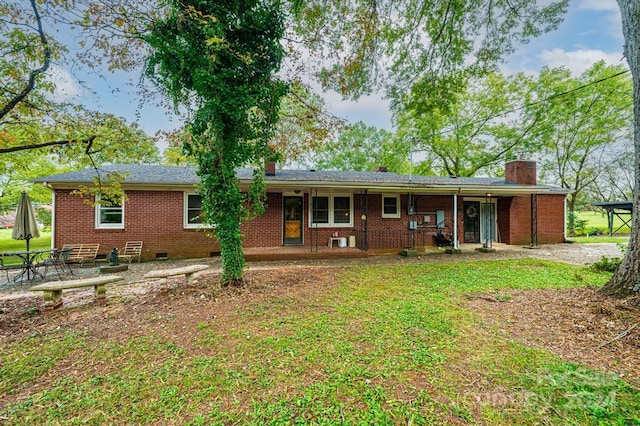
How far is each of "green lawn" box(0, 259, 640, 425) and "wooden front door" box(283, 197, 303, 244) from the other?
6503mm

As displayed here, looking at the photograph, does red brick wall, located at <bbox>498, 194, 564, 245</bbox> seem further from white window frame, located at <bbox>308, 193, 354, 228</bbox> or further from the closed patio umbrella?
the closed patio umbrella

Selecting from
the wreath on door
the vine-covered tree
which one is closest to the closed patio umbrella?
the vine-covered tree

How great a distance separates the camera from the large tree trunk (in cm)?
395

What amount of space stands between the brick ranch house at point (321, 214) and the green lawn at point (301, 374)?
18.8 ft

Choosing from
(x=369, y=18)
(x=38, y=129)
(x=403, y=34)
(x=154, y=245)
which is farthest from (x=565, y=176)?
(x=38, y=129)

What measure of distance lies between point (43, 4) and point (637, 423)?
8.95m

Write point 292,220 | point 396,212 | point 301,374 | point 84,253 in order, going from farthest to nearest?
1. point 396,212
2. point 292,220
3. point 84,253
4. point 301,374

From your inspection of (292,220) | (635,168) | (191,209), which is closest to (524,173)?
(635,168)

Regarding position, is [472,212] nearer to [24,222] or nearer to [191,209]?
[191,209]

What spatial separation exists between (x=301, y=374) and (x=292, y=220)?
8.44m

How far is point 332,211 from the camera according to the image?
11.1 m

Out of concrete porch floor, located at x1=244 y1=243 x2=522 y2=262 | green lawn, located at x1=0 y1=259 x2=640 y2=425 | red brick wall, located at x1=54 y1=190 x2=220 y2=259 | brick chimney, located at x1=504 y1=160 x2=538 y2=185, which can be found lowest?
green lawn, located at x1=0 y1=259 x2=640 y2=425

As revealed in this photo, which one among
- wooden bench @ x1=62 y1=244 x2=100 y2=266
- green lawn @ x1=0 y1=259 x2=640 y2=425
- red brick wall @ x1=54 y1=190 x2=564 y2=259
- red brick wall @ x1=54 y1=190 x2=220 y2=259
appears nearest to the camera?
green lawn @ x1=0 y1=259 x2=640 y2=425

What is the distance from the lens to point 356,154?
3056 cm
